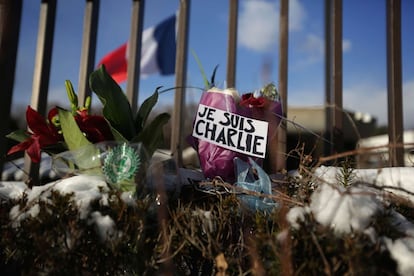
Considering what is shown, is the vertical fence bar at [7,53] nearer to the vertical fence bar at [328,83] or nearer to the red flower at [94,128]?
the red flower at [94,128]

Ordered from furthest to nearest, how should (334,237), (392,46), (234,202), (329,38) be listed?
(329,38) < (392,46) < (234,202) < (334,237)

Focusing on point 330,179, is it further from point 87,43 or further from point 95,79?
point 87,43

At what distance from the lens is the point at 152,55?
2.84 metres

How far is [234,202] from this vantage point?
65 cm

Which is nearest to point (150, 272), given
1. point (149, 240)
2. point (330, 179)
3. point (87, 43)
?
point (149, 240)

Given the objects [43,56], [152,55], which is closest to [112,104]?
[43,56]

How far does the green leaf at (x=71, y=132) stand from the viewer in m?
0.68

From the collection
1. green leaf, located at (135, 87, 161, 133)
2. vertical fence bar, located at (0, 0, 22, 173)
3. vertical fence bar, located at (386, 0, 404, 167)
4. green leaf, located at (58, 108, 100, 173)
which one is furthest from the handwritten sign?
vertical fence bar, located at (0, 0, 22, 173)

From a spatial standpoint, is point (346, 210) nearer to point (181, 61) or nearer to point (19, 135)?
point (19, 135)

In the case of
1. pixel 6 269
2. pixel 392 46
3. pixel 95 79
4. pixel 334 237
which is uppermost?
pixel 392 46

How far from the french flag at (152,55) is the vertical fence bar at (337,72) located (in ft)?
5.21

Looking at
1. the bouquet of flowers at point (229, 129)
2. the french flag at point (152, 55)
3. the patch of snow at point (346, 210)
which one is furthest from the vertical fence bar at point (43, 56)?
the french flag at point (152, 55)

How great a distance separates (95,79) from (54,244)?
32 cm

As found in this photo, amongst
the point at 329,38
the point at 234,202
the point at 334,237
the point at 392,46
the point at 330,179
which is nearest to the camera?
the point at 334,237
